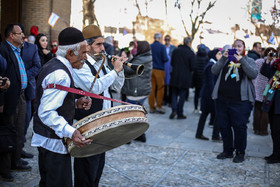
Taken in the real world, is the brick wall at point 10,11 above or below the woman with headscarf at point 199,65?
above

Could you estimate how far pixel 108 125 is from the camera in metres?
2.78

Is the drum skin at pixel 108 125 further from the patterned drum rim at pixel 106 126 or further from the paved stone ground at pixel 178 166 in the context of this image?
the paved stone ground at pixel 178 166

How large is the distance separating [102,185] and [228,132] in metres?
2.64

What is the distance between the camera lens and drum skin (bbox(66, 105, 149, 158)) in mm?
2779

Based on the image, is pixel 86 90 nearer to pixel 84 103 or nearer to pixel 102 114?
pixel 84 103

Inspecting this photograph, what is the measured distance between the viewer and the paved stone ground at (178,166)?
5152mm

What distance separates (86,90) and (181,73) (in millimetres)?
7101

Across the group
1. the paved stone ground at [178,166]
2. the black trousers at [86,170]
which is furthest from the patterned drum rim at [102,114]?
the paved stone ground at [178,166]

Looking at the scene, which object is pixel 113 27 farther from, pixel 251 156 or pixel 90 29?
pixel 90 29

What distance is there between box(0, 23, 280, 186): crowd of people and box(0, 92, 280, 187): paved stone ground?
0.26 m

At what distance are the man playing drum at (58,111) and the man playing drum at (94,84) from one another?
0.35m

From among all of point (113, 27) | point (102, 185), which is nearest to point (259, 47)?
point (102, 185)

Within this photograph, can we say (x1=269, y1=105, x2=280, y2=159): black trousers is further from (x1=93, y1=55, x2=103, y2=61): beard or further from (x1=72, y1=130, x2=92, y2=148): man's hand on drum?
(x1=72, y1=130, x2=92, y2=148): man's hand on drum

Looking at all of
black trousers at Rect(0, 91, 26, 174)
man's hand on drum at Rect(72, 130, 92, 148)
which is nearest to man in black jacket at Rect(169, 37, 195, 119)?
black trousers at Rect(0, 91, 26, 174)
